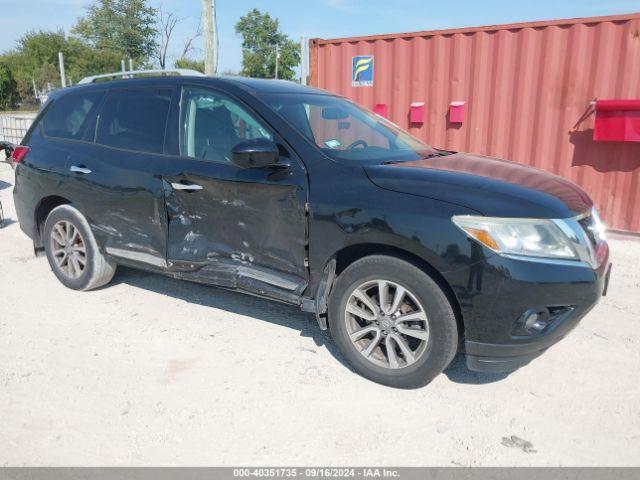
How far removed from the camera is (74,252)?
458cm

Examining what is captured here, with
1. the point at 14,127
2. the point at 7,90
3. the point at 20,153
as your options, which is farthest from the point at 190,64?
the point at 20,153

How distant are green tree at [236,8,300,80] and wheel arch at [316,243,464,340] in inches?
2856

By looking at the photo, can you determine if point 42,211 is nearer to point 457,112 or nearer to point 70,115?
point 70,115

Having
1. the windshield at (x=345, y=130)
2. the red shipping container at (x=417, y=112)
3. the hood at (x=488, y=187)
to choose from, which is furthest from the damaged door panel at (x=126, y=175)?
the red shipping container at (x=417, y=112)

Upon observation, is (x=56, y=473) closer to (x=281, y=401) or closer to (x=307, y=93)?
(x=281, y=401)

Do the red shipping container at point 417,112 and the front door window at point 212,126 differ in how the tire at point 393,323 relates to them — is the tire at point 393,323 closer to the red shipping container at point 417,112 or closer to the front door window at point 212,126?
the front door window at point 212,126

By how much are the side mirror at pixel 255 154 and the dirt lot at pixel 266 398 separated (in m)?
1.25

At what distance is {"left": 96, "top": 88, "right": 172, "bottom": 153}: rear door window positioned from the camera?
395 centimetres

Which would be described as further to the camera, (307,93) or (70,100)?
(70,100)

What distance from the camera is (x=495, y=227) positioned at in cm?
265

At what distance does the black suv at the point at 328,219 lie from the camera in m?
2.69

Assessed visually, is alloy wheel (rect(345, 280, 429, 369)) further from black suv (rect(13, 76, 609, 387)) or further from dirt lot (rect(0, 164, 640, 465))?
dirt lot (rect(0, 164, 640, 465))

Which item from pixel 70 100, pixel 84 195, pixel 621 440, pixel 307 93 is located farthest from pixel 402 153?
pixel 70 100

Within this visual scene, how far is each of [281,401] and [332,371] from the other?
0.46 metres
